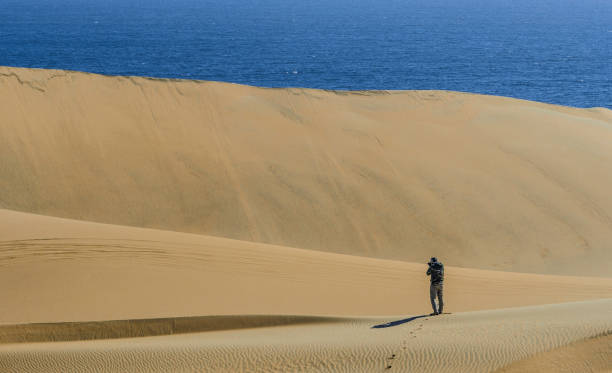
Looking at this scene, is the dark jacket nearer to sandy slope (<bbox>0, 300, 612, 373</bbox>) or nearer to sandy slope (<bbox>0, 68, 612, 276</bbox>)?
sandy slope (<bbox>0, 300, 612, 373</bbox>)

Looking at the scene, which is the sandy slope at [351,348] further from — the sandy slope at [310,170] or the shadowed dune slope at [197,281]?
the sandy slope at [310,170]

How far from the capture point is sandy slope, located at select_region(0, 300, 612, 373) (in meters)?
8.31

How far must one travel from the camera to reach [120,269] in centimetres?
1216

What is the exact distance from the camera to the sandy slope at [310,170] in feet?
61.8

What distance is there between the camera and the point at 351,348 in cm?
887

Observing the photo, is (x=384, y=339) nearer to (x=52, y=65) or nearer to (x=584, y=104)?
(x=584, y=104)

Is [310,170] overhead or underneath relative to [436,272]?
overhead

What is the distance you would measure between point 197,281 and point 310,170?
9270 millimetres

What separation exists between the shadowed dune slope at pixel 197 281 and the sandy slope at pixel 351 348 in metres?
1.07

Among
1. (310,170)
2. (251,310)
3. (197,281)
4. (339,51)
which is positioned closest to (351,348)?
(251,310)

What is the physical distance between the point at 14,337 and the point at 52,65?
57594mm

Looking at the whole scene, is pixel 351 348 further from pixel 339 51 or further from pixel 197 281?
pixel 339 51

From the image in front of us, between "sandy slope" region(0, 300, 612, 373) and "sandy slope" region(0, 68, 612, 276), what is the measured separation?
8395 millimetres

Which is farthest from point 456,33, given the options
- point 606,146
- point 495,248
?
point 495,248
